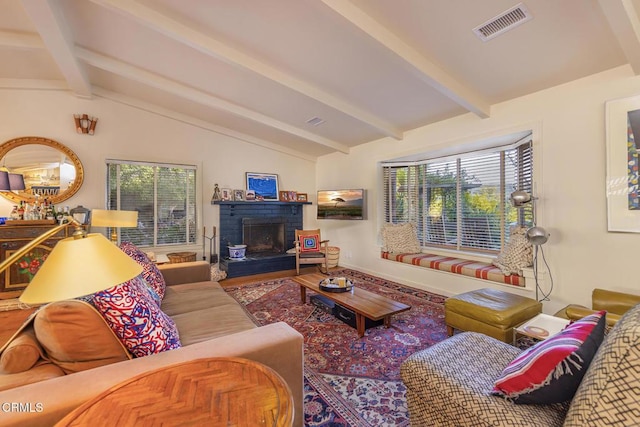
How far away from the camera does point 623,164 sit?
244 cm

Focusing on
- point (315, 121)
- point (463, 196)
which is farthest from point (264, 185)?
point (463, 196)

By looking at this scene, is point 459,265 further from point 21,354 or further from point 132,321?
point 21,354

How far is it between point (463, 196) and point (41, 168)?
20.3 ft

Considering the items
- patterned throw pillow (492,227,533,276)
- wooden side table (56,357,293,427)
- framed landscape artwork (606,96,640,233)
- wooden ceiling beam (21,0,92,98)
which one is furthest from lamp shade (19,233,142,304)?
patterned throw pillow (492,227,533,276)

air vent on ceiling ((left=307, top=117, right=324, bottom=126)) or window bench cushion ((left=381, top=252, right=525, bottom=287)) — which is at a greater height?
air vent on ceiling ((left=307, top=117, right=324, bottom=126))

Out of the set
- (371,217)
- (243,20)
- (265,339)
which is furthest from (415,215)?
(265,339)

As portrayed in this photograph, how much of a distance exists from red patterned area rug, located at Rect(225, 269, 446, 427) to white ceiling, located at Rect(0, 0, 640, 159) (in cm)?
241

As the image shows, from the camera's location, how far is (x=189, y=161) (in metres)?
5.07

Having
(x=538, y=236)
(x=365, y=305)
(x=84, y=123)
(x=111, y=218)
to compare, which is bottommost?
(x=365, y=305)

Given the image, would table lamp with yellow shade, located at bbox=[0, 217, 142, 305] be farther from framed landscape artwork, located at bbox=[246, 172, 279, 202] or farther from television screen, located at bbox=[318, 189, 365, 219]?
framed landscape artwork, located at bbox=[246, 172, 279, 202]

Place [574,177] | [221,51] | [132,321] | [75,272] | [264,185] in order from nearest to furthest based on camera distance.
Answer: [75,272], [132,321], [574,177], [221,51], [264,185]

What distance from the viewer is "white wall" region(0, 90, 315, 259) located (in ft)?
13.2

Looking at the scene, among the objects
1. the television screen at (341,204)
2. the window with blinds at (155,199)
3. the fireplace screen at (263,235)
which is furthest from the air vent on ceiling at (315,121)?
the window with blinds at (155,199)

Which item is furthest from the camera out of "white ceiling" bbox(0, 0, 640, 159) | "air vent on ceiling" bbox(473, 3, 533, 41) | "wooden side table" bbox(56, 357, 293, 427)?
"white ceiling" bbox(0, 0, 640, 159)
